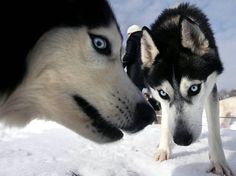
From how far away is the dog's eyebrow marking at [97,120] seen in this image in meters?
1.92

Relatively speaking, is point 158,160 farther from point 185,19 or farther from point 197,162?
point 185,19

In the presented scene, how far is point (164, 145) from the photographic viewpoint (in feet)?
13.2

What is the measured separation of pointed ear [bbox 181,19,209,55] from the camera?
407cm

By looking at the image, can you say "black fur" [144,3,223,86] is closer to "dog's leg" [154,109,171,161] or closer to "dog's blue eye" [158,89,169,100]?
"dog's blue eye" [158,89,169,100]

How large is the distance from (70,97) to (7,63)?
0.33 meters

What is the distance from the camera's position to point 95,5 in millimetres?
1957

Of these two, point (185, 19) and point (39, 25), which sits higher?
point (39, 25)

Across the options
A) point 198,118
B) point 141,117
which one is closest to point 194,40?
point 198,118

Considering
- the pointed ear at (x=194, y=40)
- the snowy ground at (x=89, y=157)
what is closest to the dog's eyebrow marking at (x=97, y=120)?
the snowy ground at (x=89, y=157)

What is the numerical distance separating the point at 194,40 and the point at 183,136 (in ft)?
3.75

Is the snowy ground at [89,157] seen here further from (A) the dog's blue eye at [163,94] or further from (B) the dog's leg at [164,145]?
(A) the dog's blue eye at [163,94]

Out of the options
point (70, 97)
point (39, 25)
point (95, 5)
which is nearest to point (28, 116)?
point (70, 97)

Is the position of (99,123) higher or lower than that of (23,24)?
lower

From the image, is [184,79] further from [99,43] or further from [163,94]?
[99,43]
